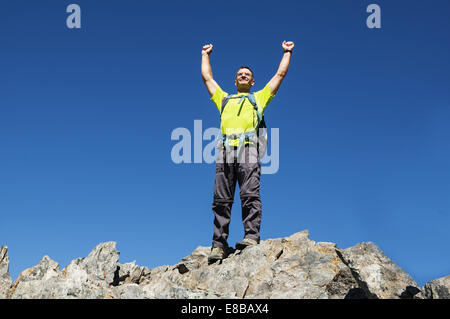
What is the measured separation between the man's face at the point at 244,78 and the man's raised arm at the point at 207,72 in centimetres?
61

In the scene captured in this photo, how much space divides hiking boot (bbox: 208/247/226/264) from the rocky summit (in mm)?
184

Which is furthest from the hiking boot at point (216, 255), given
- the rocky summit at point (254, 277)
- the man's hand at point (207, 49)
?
the man's hand at point (207, 49)

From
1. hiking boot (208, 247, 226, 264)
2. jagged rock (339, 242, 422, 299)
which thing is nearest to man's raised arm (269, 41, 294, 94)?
hiking boot (208, 247, 226, 264)

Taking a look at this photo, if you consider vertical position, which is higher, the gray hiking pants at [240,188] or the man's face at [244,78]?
the man's face at [244,78]

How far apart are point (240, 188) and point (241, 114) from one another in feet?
6.05

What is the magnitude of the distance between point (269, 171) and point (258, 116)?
4.63 ft

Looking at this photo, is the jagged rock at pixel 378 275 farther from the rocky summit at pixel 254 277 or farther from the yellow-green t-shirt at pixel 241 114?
the yellow-green t-shirt at pixel 241 114

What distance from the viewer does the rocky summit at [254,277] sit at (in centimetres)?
718

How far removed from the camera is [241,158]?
10.5 metres

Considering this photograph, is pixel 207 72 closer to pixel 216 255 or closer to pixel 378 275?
pixel 216 255
